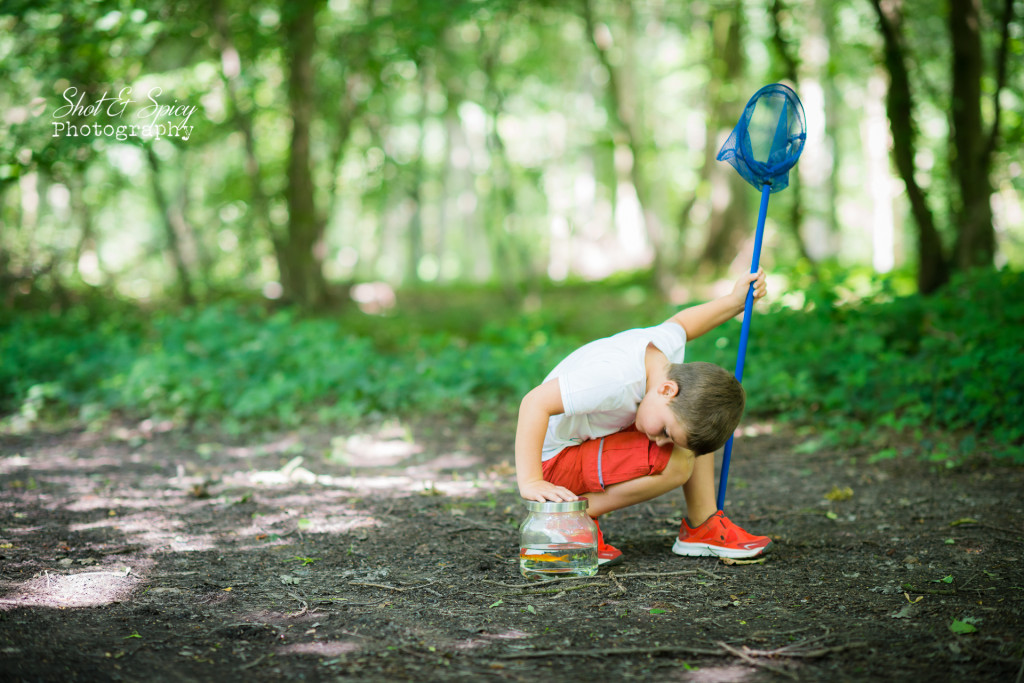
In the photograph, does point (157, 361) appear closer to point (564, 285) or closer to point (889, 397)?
point (889, 397)

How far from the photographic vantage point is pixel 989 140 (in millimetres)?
6516

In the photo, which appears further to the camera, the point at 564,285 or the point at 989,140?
the point at 564,285

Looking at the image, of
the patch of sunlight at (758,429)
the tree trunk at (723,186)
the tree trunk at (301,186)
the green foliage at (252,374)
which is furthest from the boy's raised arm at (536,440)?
the tree trunk at (723,186)

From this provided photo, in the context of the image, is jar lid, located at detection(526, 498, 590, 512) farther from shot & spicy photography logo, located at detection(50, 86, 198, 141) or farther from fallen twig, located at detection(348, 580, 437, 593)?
shot & spicy photography logo, located at detection(50, 86, 198, 141)

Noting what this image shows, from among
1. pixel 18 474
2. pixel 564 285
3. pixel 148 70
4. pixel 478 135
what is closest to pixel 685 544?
pixel 18 474

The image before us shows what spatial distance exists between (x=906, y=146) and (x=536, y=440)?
5603 millimetres

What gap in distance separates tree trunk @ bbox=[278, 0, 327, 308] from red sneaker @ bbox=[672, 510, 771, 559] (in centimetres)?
778

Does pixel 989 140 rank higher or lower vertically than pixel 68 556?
higher

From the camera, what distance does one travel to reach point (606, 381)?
2572 mm

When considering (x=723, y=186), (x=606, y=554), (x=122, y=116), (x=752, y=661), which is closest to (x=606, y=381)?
(x=606, y=554)

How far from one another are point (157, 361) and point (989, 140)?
7.49 m

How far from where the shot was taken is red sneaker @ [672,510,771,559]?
2.87 metres

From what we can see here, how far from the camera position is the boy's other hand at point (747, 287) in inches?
115

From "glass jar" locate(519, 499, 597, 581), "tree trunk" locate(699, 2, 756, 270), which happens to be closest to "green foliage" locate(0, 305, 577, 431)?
"glass jar" locate(519, 499, 597, 581)
